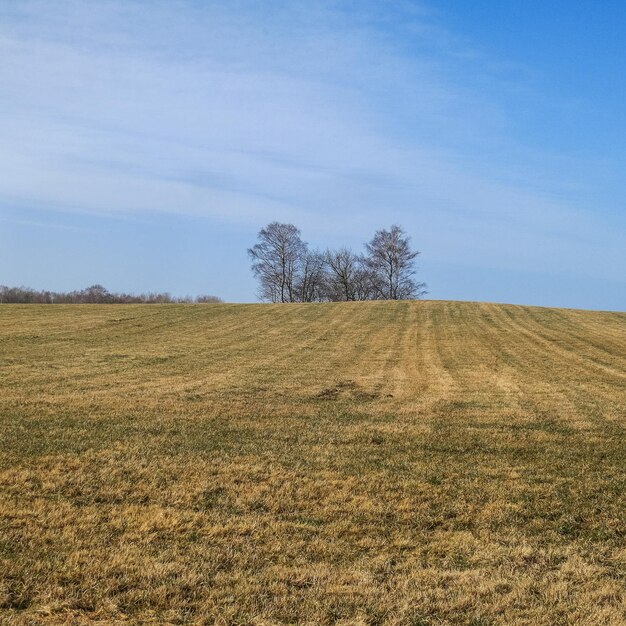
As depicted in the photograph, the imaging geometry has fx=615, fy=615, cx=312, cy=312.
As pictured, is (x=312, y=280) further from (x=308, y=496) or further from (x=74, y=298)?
(x=308, y=496)

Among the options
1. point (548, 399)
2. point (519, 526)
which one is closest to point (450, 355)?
point (548, 399)

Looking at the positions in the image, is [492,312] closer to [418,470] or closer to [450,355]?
[450,355]

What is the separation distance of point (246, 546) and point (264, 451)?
4.46m

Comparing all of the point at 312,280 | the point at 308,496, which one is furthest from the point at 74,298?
the point at 308,496

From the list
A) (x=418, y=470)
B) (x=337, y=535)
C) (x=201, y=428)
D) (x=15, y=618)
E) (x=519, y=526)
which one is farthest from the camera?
(x=201, y=428)

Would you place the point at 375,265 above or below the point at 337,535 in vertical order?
above

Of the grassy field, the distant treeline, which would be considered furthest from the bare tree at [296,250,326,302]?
the grassy field

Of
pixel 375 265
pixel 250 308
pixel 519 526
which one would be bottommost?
pixel 519 526

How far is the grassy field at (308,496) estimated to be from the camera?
18.4 feet

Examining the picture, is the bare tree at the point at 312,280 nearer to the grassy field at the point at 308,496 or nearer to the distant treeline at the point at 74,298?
the distant treeline at the point at 74,298

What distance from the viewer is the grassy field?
5.59 meters

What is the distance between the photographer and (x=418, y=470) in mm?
10258

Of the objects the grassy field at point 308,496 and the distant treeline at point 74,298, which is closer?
the grassy field at point 308,496

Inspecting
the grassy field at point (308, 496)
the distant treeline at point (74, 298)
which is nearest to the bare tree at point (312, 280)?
the distant treeline at point (74, 298)
